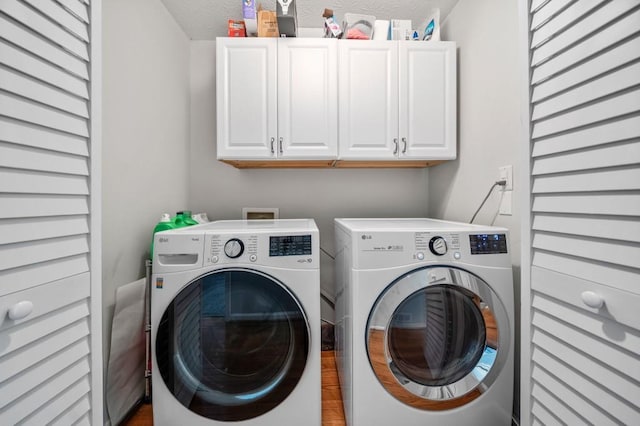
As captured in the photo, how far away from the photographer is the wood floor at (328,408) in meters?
1.35

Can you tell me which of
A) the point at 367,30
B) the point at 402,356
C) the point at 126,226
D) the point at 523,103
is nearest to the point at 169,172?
the point at 126,226

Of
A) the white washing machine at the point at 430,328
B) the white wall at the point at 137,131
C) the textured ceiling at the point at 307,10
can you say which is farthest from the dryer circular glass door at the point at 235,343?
the textured ceiling at the point at 307,10

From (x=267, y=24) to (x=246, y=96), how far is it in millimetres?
441

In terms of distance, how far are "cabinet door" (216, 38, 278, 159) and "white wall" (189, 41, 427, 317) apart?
0.43 meters

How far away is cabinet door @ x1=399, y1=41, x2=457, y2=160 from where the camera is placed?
174 centimetres

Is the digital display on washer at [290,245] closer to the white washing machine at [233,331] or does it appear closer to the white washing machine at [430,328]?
the white washing machine at [233,331]

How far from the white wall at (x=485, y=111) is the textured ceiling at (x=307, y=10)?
21 cm

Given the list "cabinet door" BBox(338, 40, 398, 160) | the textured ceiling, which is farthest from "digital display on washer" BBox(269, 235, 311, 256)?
the textured ceiling

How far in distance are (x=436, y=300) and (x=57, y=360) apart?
4.02ft

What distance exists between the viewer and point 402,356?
1193 mm

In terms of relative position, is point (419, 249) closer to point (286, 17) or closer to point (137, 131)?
point (286, 17)

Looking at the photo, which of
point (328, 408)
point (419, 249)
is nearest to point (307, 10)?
point (419, 249)

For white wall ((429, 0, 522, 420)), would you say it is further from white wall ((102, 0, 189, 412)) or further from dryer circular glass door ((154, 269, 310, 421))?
white wall ((102, 0, 189, 412))

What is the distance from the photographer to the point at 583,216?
0.68 meters
